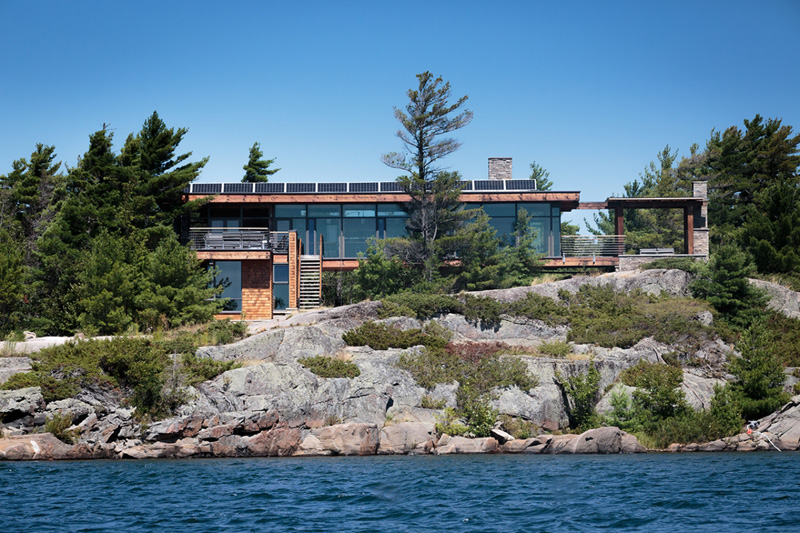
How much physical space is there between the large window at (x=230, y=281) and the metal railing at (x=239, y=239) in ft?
2.66

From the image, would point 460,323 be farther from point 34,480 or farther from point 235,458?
point 34,480

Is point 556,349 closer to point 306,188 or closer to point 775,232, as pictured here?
point 775,232

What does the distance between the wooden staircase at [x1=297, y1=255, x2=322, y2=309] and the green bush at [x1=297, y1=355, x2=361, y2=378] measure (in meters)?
10.5

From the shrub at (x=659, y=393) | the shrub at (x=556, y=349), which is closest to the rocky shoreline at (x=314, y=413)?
the shrub at (x=556, y=349)

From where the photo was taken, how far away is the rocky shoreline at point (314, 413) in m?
25.0

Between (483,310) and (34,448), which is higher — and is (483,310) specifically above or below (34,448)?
above

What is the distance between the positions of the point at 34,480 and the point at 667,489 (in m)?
14.7

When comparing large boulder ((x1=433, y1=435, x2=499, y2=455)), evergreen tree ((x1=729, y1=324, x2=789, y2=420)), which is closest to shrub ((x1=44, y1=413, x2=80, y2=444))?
large boulder ((x1=433, y1=435, x2=499, y2=455))

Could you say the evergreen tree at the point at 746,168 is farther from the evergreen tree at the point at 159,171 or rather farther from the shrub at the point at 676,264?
the evergreen tree at the point at 159,171

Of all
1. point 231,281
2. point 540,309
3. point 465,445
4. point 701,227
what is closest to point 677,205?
point 701,227

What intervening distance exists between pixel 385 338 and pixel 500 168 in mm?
17265

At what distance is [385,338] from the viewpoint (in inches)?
1244

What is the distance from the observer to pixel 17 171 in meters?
49.4

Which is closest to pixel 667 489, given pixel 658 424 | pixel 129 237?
pixel 658 424
